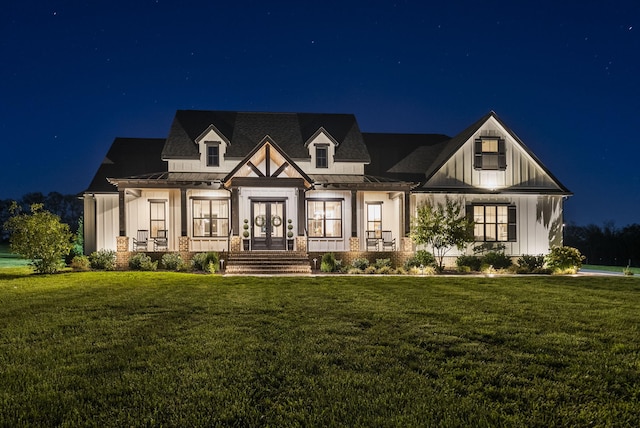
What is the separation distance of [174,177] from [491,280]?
52.0 ft

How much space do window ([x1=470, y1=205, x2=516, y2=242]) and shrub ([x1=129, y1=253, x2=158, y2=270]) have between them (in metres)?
16.1

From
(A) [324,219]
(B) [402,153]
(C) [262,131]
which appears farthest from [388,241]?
(C) [262,131]

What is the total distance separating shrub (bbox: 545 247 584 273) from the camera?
1884 centimetres

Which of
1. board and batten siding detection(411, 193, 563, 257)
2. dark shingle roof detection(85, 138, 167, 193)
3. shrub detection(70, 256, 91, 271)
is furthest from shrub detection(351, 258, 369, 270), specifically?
dark shingle roof detection(85, 138, 167, 193)

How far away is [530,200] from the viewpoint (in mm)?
22312

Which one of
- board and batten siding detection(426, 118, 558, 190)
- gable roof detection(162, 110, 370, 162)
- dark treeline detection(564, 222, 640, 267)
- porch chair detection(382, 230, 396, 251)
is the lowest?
dark treeline detection(564, 222, 640, 267)

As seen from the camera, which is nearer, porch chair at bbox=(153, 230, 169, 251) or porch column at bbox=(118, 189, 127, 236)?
porch column at bbox=(118, 189, 127, 236)

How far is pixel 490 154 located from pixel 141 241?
1905cm

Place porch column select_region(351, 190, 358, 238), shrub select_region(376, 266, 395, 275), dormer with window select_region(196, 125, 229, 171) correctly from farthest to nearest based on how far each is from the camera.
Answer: dormer with window select_region(196, 125, 229, 171) → porch column select_region(351, 190, 358, 238) → shrub select_region(376, 266, 395, 275)

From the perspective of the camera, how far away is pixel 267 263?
18453 millimetres

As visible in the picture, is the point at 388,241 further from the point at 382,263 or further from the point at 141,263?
the point at 141,263

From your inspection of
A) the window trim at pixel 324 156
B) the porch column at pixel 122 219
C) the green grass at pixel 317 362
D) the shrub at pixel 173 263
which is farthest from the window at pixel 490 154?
the porch column at pixel 122 219

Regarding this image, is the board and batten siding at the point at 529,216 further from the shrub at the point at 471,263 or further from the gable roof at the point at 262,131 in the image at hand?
the gable roof at the point at 262,131

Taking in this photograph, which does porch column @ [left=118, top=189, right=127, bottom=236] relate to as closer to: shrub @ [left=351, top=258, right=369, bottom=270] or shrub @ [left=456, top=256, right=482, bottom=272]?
shrub @ [left=351, top=258, right=369, bottom=270]
